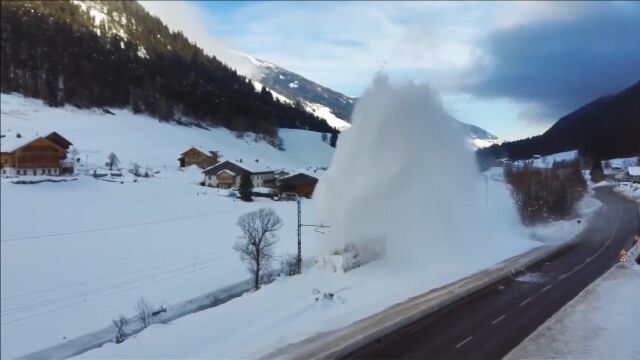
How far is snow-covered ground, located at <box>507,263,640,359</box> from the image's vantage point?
1034 cm

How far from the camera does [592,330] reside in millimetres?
11828

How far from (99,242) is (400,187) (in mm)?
15038

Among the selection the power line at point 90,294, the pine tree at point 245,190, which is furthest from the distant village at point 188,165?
the power line at point 90,294

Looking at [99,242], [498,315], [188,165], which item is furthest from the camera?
[188,165]

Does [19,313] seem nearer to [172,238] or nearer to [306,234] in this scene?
[172,238]

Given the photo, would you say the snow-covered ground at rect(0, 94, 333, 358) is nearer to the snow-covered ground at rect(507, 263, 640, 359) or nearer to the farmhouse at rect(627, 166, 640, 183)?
the snow-covered ground at rect(507, 263, 640, 359)

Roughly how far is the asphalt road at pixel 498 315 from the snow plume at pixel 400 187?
317 centimetres

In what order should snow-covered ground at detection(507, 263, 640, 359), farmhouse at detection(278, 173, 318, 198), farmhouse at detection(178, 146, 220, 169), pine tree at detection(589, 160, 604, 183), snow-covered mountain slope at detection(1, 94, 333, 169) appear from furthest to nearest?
pine tree at detection(589, 160, 604, 183) < farmhouse at detection(178, 146, 220, 169) < farmhouse at detection(278, 173, 318, 198) < snow-covered mountain slope at detection(1, 94, 333, 169) < snow-covered ground at detection(507, 263, 640, 359)

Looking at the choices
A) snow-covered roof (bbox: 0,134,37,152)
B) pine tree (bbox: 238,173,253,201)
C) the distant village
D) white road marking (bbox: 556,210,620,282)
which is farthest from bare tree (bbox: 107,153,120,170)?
white road marking (bbox: 556,210,620,282)

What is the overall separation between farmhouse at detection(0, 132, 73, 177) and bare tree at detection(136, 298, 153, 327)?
11.5m

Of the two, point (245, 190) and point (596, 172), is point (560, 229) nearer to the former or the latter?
point (245, 190)

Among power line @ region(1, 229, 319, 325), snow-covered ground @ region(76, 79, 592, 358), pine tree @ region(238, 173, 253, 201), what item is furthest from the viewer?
pine tree @ region(238, 173, 253, 201)

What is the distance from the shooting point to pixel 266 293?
15641mm

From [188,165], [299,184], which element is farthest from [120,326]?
[188,165]
